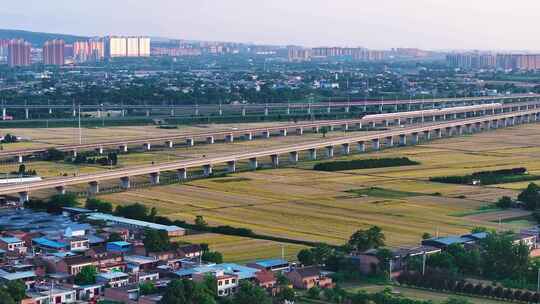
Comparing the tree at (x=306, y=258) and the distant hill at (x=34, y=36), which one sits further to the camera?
the distant hill at (x=34, y=36)

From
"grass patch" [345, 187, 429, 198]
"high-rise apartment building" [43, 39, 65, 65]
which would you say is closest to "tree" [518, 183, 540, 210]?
"grass patch" [345, 187, 429, 198]

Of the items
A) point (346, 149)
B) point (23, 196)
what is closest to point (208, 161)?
point (23, 196)

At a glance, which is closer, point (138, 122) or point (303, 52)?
point (138, 122)

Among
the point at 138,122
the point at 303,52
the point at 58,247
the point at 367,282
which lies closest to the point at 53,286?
the point at 58,247

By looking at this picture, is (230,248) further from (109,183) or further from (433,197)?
(109,183)

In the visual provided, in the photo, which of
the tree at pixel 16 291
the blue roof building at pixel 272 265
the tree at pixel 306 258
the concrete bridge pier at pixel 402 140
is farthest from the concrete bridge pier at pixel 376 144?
the tree at pixel 16 291

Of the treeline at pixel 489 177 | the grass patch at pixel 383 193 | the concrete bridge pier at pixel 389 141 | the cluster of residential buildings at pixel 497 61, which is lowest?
the concrete bridge pier at pixel 389 141

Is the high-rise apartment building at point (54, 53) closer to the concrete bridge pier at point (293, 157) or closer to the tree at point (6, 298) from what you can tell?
the concrete bridge pier at point (293, 157)

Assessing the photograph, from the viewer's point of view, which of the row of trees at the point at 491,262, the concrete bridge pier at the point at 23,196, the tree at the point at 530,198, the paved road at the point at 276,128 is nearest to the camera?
the row of trees at the point at 491,262
